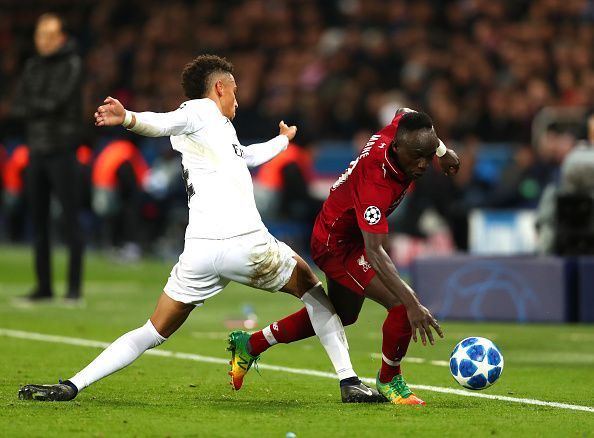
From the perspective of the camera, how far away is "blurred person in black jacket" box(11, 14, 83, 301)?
1241cm

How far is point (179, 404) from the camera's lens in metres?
6.88

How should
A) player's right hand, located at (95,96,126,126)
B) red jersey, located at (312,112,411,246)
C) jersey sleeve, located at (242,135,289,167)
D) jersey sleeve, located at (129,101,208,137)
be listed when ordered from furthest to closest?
jersey sleeve, located at (242,135,289,167), red jersey, located at (312,112,411,246), jersey sleeve, located at (129,101,208,137), player's right hand, located at (95,96,126,126)

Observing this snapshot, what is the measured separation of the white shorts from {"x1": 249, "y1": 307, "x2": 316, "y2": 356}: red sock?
1.90ft

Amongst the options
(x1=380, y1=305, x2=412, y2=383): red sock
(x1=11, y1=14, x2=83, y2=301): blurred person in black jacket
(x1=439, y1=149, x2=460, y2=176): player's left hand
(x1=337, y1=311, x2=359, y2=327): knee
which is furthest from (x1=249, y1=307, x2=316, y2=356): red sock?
(x1=11, y1=14, x2=83, y2=301): blurred person in black jacket

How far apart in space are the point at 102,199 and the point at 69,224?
9365 mm

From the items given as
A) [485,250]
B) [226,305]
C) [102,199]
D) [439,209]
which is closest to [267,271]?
[226,305]

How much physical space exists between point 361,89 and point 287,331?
13.0 metres

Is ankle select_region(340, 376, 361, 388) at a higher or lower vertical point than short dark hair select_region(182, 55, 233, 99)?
→ lower

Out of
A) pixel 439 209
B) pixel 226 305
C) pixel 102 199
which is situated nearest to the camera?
pixel 226 305

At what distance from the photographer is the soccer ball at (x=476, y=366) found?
7.02 meters

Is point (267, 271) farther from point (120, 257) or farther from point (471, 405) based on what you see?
point (120, 257)

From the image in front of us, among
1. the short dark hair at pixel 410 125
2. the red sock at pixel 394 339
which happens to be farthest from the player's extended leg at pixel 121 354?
the short dark hair at pixel 410 125

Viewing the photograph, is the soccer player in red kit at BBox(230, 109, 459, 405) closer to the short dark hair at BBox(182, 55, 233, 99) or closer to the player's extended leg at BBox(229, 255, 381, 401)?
the player's extended leg at BBox(229, 255, 381, 401)

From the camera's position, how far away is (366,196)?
6789 millimetres
